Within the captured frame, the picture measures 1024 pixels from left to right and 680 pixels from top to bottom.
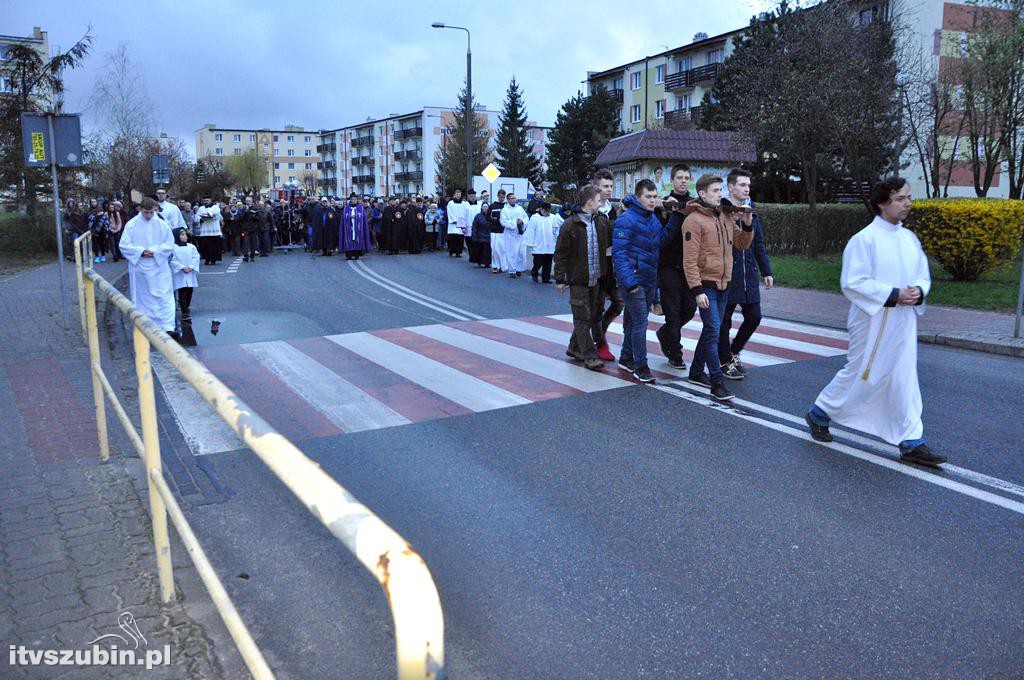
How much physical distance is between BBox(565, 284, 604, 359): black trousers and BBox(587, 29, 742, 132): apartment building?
46.1m

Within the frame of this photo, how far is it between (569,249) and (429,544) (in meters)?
4.75

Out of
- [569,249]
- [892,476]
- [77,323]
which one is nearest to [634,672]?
[892,476]

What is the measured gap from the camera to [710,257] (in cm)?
741

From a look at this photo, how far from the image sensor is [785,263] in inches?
798

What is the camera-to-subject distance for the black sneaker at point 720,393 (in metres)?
7.25

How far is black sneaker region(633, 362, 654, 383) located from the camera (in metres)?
8.02

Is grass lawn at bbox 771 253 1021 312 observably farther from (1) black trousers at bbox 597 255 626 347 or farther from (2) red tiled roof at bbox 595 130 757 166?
(2) red tiled roof at bbox 595 130 757 166

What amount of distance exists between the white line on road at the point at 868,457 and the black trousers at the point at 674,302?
959 millimetres

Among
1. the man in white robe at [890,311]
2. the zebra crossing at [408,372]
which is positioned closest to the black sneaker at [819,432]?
the man in white robe at [890,311]

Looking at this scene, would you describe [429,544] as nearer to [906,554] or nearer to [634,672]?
[634,672]

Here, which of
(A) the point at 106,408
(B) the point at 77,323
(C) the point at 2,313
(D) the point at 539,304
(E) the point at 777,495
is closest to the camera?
(E) the point at 777,495

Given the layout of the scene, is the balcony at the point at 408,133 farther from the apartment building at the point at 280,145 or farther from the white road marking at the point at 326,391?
the white road marking at the point at 326,391

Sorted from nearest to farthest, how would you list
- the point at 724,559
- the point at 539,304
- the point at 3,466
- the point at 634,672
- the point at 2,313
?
the point at 634,672 → the point at 724,559 → the point at 3,466 → the point at 2,313 → the point at 539,304

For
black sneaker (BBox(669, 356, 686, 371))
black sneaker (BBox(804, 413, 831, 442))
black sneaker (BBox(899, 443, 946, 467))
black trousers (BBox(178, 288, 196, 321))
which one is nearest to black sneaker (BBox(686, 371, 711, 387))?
black sneaker (BBox(669, 356, 686, 371))
